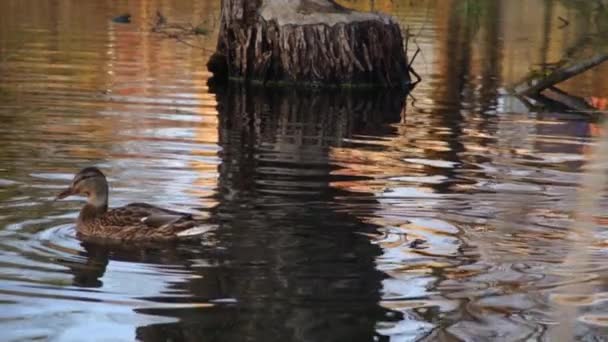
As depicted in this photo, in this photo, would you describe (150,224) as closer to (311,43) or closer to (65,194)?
(65,194)

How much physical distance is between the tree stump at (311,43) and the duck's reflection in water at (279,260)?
683cm

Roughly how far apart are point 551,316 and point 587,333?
→ 25 cm

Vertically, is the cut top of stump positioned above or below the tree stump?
above

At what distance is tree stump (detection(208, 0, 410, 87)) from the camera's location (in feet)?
62.9

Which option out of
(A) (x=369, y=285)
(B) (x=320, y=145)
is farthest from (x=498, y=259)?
(B) (x=320, y=145)

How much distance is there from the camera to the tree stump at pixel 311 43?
62.9ft

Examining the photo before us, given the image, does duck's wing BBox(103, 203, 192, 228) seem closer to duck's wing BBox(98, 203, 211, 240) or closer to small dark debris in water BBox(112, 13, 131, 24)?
duck's wing BBox(98, 203, 211, 240)

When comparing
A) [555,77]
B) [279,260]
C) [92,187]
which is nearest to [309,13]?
[555,77]

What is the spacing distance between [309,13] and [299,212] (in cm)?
1130

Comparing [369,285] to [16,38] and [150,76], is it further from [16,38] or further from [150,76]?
[16,38]

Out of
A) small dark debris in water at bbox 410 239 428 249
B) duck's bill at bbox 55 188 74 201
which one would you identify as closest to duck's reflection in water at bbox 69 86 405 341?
small dark debris in water at bbox 410 239 428 249

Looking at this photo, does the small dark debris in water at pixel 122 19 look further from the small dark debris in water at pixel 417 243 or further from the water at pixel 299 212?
the small dark debris in water at pixel 417 243

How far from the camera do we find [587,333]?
5.40 metres

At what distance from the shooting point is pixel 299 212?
27.3ft
